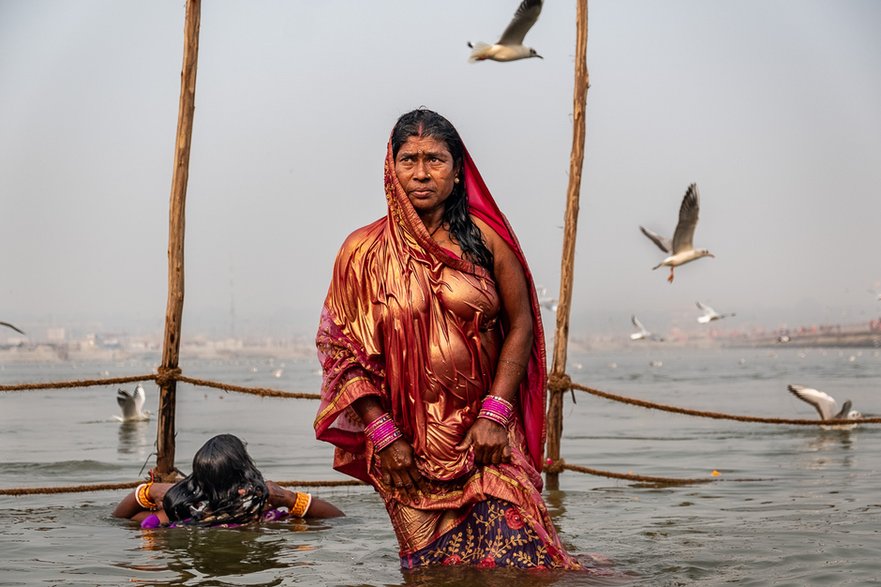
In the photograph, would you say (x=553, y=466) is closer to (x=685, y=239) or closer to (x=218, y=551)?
(x=218, y=551)

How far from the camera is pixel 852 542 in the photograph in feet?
17.5

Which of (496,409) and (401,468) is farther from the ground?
(496,409)

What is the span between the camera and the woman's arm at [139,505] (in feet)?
20.5

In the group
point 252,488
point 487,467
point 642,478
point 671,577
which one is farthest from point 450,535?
point 642,478

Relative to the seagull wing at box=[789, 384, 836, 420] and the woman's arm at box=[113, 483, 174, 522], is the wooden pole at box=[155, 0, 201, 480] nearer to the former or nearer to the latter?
the woman's arm at box=[113, 483, 174, 522]

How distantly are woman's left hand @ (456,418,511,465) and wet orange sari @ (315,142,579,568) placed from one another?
0.11ft

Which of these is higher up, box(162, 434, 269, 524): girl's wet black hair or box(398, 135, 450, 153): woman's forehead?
box(398, 135, 450, 153): woman's forehead

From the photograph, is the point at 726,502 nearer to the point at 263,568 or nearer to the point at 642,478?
the point at 642,478

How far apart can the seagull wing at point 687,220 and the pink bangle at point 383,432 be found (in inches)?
328

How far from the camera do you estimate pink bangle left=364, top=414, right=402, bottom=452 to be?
412 cm

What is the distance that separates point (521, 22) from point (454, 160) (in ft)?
21.4

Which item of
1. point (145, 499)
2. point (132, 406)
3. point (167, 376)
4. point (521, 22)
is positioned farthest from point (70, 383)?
point (132, 406)

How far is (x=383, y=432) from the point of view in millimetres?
4121

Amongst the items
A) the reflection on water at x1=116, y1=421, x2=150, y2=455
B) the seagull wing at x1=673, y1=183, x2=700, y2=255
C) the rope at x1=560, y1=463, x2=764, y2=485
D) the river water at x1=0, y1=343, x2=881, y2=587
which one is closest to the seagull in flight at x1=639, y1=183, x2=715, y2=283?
the seagull wing at x1=673, y1=183, x2=700, y2=255
